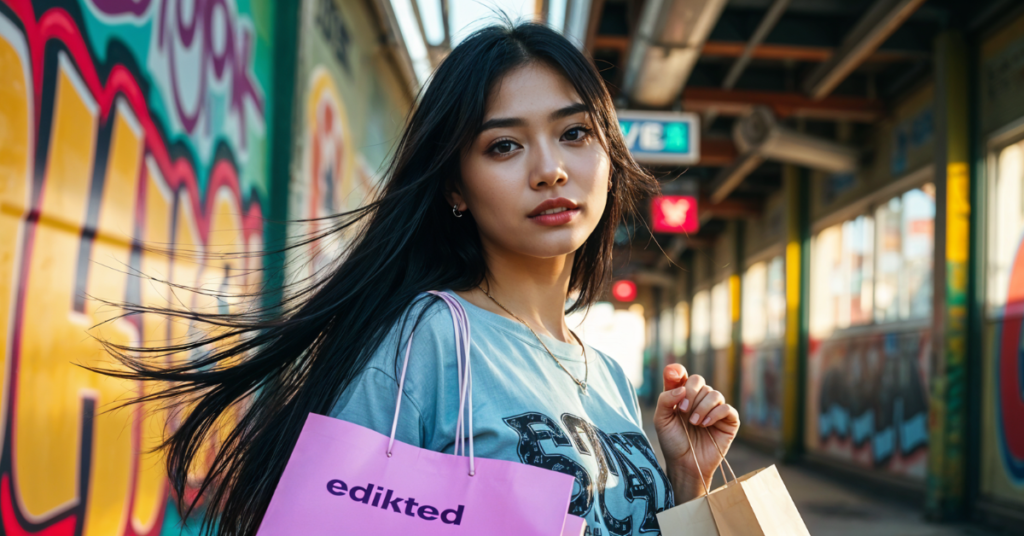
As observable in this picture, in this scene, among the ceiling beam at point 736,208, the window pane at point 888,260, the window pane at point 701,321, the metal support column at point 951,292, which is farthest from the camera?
the window pane at point 701,321

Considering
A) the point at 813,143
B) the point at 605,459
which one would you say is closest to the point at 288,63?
the point at 605,459

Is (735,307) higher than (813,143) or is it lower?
lower

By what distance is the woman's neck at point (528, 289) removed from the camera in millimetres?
1551

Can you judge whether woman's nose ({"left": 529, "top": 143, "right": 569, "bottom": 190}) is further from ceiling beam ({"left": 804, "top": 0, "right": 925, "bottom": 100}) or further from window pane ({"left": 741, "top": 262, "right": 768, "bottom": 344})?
window pane ({"left": 741, "top": 262, "right": 768, "bottom": 344})

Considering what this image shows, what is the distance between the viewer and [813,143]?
9219mm

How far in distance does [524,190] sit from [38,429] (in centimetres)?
145

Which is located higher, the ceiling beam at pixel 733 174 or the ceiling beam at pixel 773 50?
the ceiling beam at pixel 773 50

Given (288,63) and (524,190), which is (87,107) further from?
(288,63)

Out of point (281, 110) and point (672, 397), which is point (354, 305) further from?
point (281, 110)

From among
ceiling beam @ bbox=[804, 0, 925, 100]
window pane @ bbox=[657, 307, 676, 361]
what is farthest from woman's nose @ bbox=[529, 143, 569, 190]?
window pane @ bbox=[657, 307, 676, 361]

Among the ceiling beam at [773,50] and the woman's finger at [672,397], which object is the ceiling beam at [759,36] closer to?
the ceiling beam at [773,50]

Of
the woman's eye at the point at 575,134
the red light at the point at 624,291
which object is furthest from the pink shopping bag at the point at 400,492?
the red light at the point at 624,291

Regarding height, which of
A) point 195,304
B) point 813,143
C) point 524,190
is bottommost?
Answer: point 195,304

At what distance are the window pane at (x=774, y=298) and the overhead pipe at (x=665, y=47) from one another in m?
6.34
